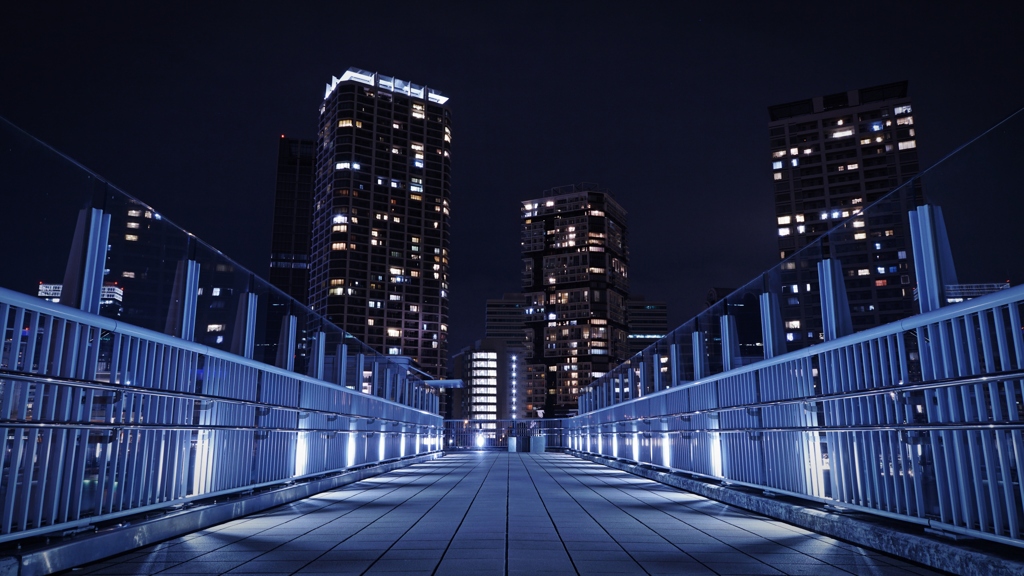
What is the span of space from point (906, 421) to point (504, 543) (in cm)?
361

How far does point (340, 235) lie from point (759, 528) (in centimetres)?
16011

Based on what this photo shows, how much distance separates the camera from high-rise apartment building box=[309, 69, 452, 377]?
158 meters

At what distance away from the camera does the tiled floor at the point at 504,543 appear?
4.95 m

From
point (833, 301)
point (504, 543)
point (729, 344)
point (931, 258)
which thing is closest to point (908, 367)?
point (931, 258)

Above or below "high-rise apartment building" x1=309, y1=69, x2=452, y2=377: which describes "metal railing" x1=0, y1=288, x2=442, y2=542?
below

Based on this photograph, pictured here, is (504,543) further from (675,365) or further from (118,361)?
(675,365)

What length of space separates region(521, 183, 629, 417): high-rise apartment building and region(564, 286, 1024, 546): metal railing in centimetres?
16408

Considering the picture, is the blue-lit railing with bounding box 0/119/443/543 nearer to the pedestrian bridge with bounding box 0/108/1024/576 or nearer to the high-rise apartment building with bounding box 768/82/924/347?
the pedestrian bridge with bounding box 0/108/1024/576

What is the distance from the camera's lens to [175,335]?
7.07 metres

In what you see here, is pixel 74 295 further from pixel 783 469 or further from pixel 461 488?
pixel 461 488

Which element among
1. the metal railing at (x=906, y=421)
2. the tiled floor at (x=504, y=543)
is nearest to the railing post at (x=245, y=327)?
the tiled floor at (x=504, y=543)

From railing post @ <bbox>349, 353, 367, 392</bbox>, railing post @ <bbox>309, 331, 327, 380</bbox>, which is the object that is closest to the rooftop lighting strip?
railing post @ <bbox>349, 353, 367, 392</bbox>

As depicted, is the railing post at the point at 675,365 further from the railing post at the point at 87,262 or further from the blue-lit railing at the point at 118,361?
the railing post at the point at 87,262

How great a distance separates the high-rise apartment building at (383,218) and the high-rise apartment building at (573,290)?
91.9 feet
